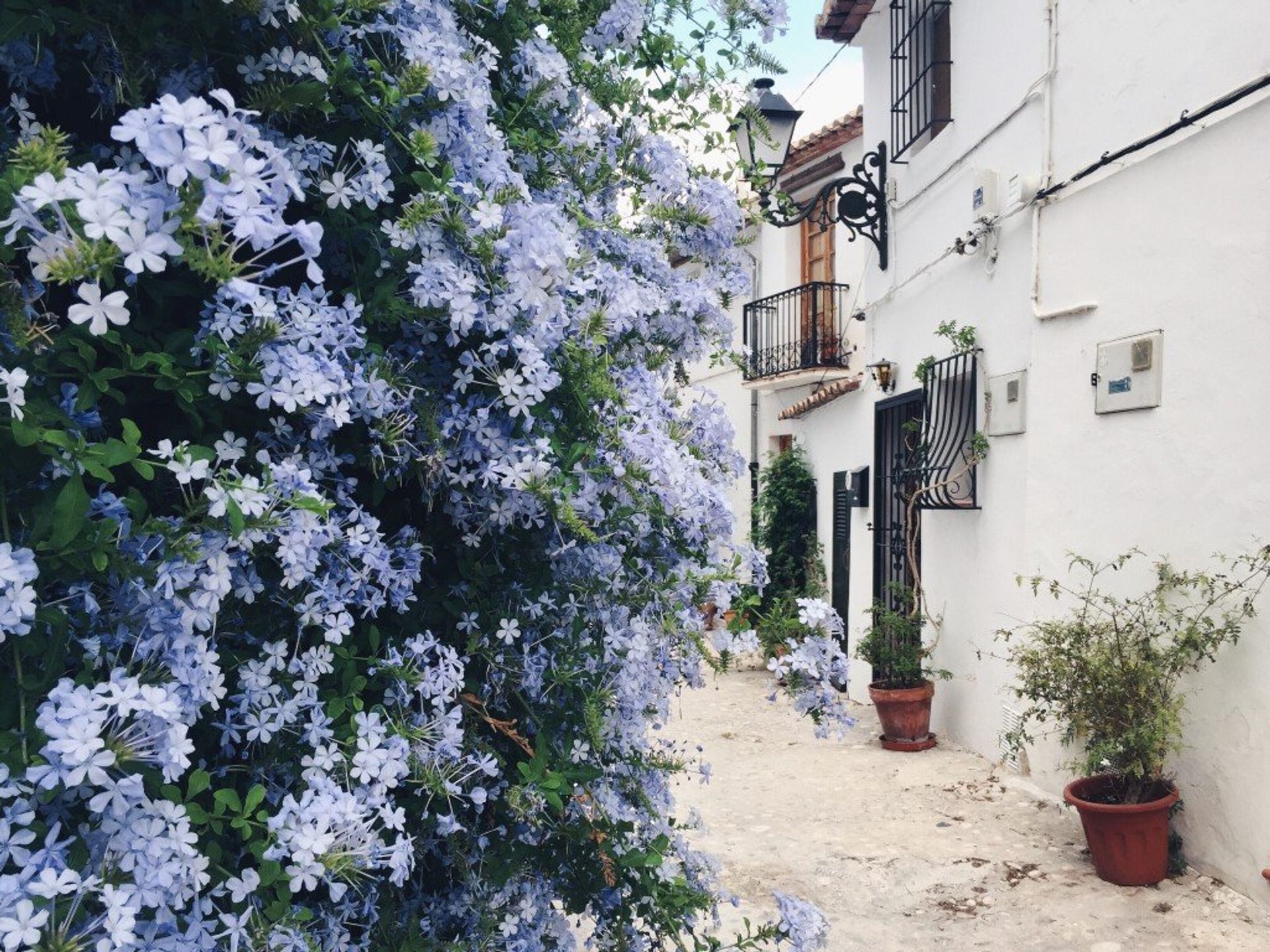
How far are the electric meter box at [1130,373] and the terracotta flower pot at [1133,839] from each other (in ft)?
Result: 5.57

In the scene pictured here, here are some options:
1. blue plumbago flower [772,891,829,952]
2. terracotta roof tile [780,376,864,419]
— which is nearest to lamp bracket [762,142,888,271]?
terracotta roof tile [780,376,864,419]

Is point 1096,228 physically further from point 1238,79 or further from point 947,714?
point 947,714

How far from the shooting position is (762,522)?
10.7 m

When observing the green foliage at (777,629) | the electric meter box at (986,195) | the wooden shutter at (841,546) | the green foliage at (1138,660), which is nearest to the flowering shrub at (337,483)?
the green foliage at (777,629)

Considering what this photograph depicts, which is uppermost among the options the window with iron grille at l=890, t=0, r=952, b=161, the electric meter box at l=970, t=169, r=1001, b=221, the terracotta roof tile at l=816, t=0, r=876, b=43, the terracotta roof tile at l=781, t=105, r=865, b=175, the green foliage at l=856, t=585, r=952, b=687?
the terracotta roof tile at l=816, t=0, r=876, b=43

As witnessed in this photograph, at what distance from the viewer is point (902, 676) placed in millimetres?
6969

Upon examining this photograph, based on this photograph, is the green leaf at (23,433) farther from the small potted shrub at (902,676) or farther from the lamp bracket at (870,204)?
the lamp bracket at (870,204)

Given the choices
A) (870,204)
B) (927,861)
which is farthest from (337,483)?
(870,204)

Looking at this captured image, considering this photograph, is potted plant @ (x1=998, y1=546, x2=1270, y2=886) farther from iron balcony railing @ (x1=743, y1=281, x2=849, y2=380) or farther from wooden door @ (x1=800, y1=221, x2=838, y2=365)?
wooden door @ (x1=800, y1=221, x2=838, y2=365)

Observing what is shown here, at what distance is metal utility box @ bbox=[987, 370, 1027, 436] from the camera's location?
5680 mm

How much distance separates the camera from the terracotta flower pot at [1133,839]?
4176mm

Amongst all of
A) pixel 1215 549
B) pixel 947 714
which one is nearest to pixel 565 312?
pixel 1215 549

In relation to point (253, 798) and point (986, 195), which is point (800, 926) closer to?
point (253, 798)

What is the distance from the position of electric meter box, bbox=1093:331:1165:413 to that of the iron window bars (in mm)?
1343
